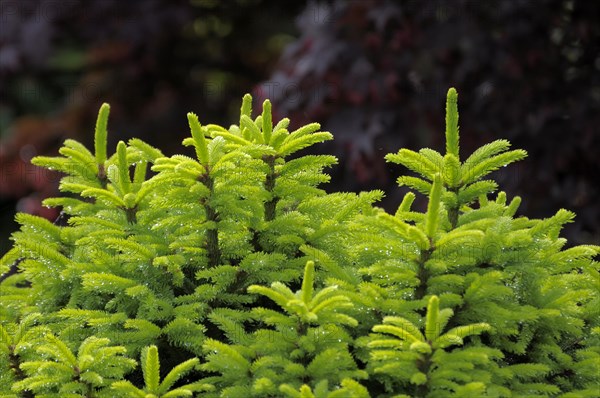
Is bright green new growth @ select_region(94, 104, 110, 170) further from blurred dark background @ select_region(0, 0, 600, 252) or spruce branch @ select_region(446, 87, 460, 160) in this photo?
blurred dark background @ select_region(0, 0, 600, 252)

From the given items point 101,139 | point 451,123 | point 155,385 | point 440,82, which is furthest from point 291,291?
point 440,82

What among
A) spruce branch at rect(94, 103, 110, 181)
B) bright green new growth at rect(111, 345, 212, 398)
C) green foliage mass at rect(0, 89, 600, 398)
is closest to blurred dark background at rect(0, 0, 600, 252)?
green foliage mass at rect(0, 89, 600, 398)

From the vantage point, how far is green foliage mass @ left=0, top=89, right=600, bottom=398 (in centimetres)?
197

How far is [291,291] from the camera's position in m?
2.04

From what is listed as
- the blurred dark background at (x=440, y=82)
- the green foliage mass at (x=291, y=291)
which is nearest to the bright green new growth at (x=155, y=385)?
the green foliage mass at (x=291, y=291)

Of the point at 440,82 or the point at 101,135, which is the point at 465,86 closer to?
the point at 440,82

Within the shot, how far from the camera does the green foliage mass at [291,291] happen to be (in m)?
1.97

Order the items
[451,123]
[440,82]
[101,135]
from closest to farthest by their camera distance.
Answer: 1. [451,123]
2. [101,135]
3. [440,82]

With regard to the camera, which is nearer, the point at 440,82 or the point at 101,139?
the point at 101,139

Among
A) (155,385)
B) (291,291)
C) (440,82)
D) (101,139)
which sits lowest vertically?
(155,385)

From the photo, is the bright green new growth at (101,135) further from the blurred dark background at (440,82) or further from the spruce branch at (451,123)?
the blurred dark background at (440,82)

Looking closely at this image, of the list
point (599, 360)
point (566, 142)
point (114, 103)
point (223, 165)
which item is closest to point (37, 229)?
point (223, 165)

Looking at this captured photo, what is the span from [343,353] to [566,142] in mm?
3710

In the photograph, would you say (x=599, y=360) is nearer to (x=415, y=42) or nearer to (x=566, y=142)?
(x=566, y=142)
